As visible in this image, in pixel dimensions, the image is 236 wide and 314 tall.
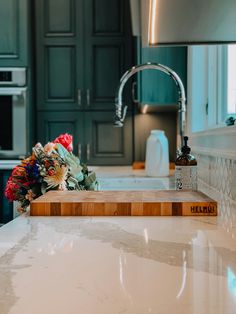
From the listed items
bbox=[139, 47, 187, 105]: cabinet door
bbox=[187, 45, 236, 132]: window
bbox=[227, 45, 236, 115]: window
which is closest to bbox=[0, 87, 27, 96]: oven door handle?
bbox=[139, 47, 187, 105]: cabinet door

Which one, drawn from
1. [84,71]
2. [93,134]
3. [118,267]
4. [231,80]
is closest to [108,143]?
[93,134]

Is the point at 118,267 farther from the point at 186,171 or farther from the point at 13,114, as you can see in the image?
the point at 13,114

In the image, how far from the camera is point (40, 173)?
119 centimetres

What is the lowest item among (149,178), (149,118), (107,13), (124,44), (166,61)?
(149,178)

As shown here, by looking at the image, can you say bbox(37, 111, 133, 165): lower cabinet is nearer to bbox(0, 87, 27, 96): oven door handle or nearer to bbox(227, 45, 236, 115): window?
bbox(0, 87, 27, 96): oven door handle

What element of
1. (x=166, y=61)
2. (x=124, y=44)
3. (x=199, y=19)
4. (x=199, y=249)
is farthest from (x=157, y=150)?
(x=199, y=249)

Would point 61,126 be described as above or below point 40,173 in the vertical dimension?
above

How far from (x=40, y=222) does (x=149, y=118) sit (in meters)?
2.56

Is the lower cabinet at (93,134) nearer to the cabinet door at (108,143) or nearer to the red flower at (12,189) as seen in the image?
the cabinet door at (108,143)

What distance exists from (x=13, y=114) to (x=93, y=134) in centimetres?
57

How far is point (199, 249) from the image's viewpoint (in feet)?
2.23

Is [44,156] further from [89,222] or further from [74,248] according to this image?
[74,248]

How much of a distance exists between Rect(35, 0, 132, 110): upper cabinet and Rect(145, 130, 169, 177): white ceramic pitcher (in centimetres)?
75

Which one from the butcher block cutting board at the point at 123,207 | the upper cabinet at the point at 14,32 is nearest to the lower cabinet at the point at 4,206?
the upper cabinet at the point at 14,32
